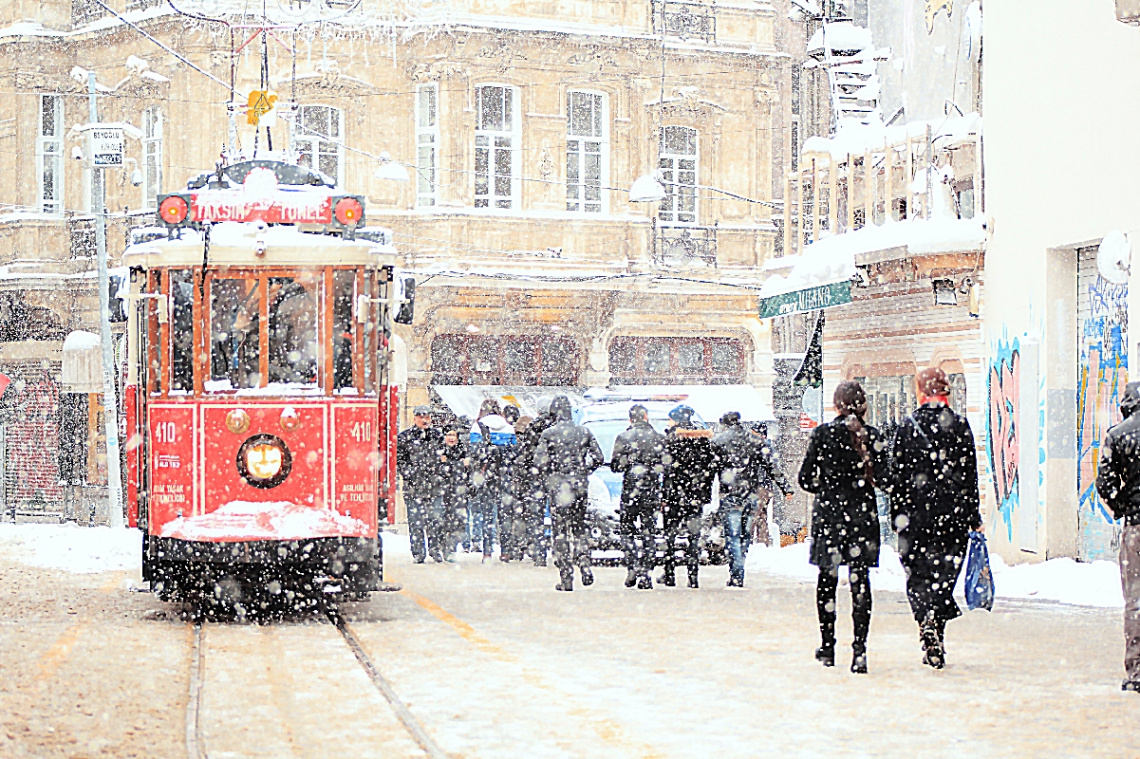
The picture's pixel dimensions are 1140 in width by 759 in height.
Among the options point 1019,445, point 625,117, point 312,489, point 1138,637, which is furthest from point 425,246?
point 1138,637

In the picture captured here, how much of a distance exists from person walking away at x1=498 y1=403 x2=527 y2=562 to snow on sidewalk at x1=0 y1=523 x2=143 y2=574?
13.2ft

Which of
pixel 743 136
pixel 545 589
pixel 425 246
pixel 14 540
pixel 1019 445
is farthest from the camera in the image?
pixel 743 136

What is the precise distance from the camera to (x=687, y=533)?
746 inches

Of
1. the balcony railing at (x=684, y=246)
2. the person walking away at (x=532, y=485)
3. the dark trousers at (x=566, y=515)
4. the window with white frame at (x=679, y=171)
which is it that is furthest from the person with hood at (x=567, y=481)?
the window with white frame at (x=679, y=171)

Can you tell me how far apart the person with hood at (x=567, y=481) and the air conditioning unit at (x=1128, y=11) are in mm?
5800

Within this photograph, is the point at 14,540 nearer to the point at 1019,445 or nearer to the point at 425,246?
the point at 425,246

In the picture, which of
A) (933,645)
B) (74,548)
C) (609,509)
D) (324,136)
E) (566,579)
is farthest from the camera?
(324,136)

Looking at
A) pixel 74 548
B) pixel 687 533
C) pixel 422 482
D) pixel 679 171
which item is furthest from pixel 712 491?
pixel 679 171

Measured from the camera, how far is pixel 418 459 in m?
22.0

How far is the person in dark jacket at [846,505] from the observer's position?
1136 centimetres

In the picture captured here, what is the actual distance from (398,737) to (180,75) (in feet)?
85.7

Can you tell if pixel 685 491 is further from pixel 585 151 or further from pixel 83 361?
pixel 83 361

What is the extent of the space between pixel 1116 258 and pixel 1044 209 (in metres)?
2.03

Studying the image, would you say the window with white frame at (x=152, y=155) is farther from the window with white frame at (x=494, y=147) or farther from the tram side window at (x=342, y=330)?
the tram side window at (x=342, y=330)
